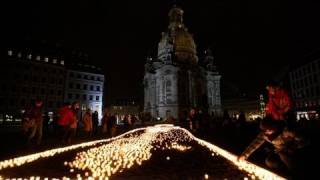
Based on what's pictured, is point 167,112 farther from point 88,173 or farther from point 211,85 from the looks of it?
point 88,173

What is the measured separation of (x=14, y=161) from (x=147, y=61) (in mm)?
100088

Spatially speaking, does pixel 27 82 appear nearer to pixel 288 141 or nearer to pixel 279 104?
pixel 279 104

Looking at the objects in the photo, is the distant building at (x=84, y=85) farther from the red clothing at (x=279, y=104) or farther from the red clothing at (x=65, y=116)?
the red clothing at (x=279, y=104)

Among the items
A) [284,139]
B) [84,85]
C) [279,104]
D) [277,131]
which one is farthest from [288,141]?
[84,85]

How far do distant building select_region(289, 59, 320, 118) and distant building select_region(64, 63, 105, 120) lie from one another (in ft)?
Answer: 215

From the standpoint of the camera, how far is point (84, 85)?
90.1 metres

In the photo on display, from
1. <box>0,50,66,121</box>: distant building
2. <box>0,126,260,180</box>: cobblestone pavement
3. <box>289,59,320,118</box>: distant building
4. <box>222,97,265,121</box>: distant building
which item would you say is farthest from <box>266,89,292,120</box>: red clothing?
<box>222,97,265,121</box>: distant building

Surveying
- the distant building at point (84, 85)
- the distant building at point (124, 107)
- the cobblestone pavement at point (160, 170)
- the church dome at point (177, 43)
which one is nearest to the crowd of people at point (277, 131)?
the cobblestone pavement at point (160, 170)

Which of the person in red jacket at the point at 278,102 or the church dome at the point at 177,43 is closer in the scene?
the person in red jacket at the point at 278,102

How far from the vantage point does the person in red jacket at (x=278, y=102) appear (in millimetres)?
9760

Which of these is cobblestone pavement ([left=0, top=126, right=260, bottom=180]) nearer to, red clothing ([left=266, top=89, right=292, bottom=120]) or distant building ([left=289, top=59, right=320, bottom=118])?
red clothing ([left=266, top=89, right=292, bottom=120])

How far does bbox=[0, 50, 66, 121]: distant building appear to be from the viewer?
230ft

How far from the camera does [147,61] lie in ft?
356

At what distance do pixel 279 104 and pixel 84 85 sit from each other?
85953mm
